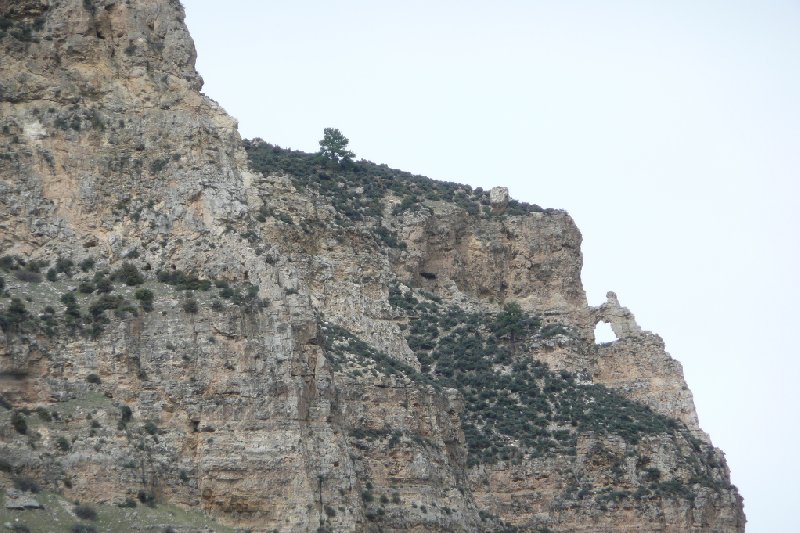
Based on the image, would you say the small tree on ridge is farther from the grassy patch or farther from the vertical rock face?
the grassy patch

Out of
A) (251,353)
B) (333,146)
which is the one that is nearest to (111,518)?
(251,353)

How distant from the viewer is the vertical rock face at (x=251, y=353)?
228ft

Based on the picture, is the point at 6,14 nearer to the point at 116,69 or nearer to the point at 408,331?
the point at 116,69

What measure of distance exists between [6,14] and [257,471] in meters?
21.0

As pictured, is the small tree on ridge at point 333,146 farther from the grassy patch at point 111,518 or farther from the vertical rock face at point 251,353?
the grassy patch at point 111,518

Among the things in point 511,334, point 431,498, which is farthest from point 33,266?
point 511,334

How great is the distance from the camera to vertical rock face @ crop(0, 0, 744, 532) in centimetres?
6956

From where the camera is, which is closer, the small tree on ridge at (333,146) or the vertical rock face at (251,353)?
the vertical rock face at (251,353)

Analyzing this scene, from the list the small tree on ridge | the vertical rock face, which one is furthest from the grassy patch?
the small tree on ridge

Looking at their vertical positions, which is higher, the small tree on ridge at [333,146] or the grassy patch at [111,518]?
the small tree on ridge at [333,146]

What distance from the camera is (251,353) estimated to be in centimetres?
7181

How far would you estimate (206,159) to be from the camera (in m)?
77.9

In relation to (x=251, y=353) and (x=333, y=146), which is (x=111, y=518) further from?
(x=333, y=146)

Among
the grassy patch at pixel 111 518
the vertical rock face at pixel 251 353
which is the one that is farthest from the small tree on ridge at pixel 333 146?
the grassy patch at pixel 111 518
